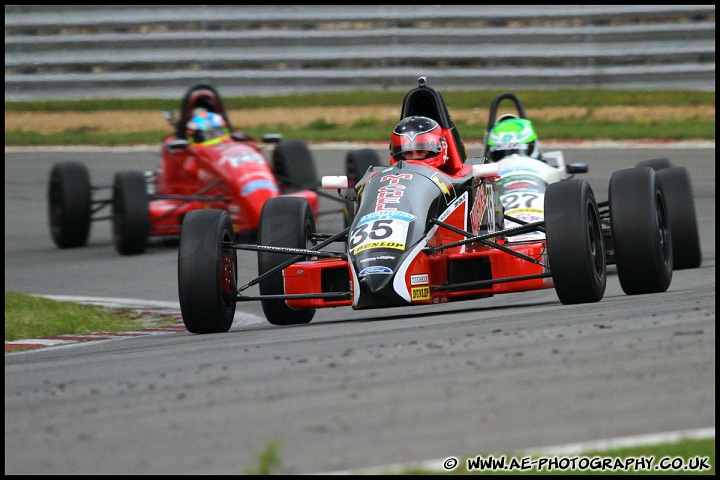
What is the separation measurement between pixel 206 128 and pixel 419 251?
23.6 ft

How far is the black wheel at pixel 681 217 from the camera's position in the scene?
10.8 meters

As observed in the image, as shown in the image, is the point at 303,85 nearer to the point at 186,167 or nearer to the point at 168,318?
the point at 186,167

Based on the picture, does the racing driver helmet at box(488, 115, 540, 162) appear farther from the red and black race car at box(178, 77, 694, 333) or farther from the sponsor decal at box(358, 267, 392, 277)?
the sponsor decal at box(358, 267, 392, 277)

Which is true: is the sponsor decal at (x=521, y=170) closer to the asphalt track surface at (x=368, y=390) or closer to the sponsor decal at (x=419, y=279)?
the asphalt track surface at (x=368, y=390)

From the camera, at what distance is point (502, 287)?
28.7 ft

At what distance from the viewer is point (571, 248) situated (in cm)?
805

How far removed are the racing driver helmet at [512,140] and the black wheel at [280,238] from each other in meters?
3.42

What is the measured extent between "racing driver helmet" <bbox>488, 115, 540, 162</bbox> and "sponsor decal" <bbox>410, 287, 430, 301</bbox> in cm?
438

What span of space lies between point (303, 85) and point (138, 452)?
20798 mm

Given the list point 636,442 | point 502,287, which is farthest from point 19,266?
point 636,442

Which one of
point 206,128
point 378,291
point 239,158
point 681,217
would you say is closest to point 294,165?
point 206,128

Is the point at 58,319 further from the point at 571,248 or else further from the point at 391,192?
the point at 571,248

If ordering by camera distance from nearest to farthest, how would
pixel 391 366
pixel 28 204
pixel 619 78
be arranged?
pixel 391 366, pixel 28 204, pixel 619 78

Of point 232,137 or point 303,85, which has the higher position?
point 303,85
